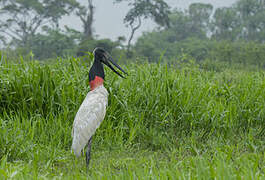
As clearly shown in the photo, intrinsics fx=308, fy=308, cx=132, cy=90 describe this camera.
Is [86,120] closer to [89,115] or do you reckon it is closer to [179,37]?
[89,115]

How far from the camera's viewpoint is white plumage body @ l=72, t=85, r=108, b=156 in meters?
3.46

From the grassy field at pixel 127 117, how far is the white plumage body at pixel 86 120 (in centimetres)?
64

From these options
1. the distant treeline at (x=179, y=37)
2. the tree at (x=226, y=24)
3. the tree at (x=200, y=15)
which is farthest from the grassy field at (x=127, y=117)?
the tree at (x=200, y=15)

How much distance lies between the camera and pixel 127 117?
5.14 meters

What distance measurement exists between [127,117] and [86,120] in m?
1.71

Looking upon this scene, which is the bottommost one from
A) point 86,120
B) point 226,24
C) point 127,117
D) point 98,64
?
point 127,117

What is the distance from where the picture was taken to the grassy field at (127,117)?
4.33 meters

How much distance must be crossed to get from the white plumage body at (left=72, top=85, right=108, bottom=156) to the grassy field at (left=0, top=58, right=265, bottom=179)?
64 cm

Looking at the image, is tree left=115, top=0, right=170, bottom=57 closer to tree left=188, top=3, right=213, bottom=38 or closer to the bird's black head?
tree left=188, top=3, right=213, bottom=38

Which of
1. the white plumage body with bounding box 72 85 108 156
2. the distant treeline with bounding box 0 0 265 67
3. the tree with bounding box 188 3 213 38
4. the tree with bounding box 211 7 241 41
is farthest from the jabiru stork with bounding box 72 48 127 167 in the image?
the tree with bounding box 188 3 213 38

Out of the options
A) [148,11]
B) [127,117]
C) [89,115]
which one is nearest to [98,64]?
[89,115]

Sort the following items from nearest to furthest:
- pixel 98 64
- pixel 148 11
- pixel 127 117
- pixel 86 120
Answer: pixel 86 120 → pixel 98 64 → pixel 127 117 → pixel 148 11

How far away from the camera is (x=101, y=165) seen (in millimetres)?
3797

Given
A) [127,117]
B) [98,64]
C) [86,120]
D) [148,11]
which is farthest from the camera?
[148,11]
